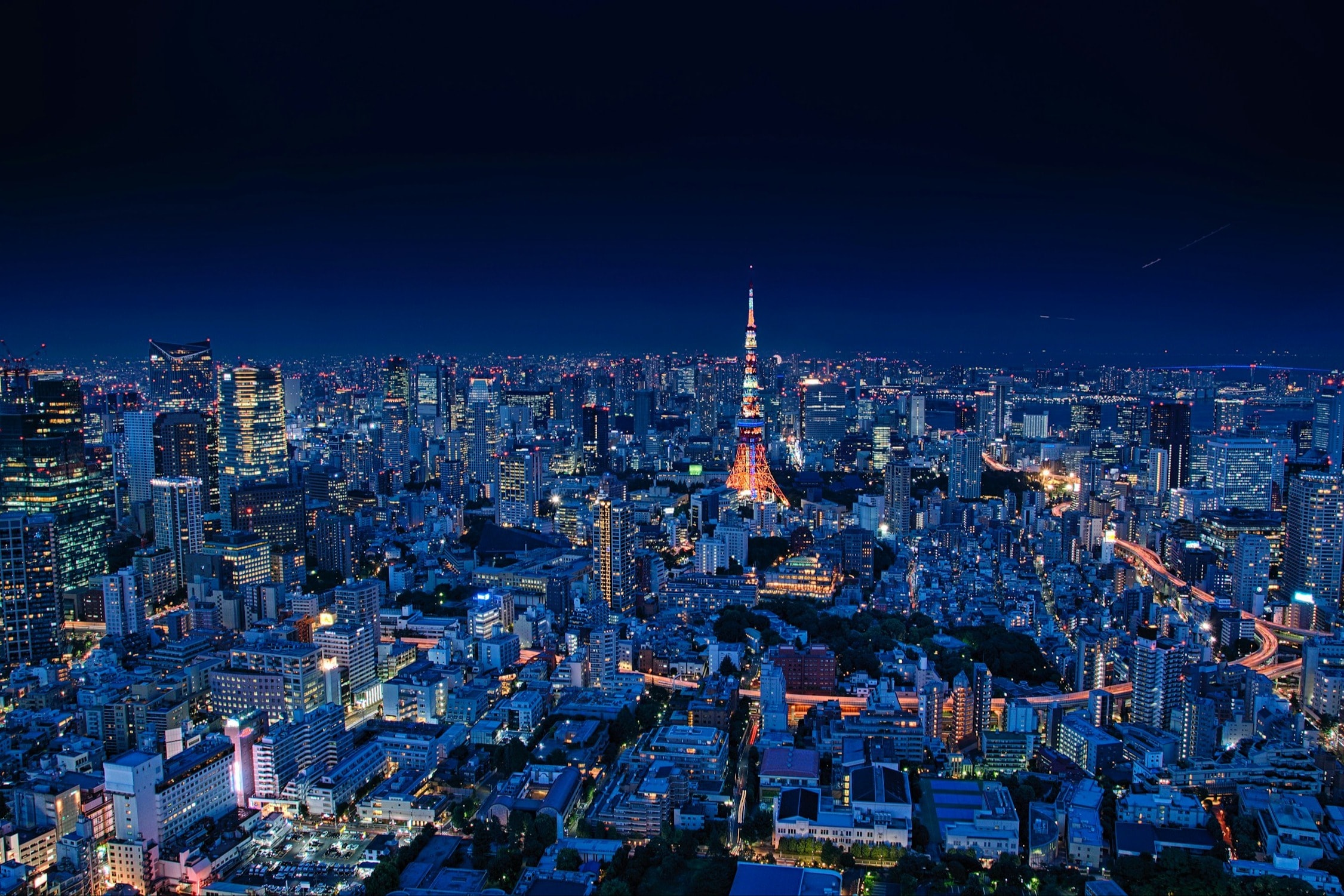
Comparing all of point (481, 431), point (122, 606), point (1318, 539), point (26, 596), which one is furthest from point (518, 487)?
point (1318, 539)

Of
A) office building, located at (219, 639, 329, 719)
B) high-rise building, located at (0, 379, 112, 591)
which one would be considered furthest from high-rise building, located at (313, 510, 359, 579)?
office building, located at (219, 639, 329, 719)

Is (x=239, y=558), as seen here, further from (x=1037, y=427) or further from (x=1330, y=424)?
(x=1037, y=427)

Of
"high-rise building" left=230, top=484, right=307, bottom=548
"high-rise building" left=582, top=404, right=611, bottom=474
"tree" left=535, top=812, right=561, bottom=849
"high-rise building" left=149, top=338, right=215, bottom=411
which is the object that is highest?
"high-rise building" left=149, top=338, right=215, bottom=411

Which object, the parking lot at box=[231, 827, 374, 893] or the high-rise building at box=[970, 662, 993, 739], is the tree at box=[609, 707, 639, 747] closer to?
the parking lot at box=[231, 827, 374, 893]

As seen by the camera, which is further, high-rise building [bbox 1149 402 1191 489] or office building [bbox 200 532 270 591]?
high-rise building [bbox 1149 402 1191 489]

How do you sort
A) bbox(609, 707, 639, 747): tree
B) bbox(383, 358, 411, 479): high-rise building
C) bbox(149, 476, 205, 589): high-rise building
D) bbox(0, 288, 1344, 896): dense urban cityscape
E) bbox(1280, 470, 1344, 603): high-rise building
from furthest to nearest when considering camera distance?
bbox(383, 358, 411, 479): high-rise building, bbox(149, 476, 205, 589): high-rise building, bbox(1280, 470, 1344, 603): high-rise building, bbox(609, 707, 639, 747): tree, bbox(0, 288, 1344, 896): dense urban cityscape

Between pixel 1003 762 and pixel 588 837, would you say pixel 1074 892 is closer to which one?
pixel 1003 762
